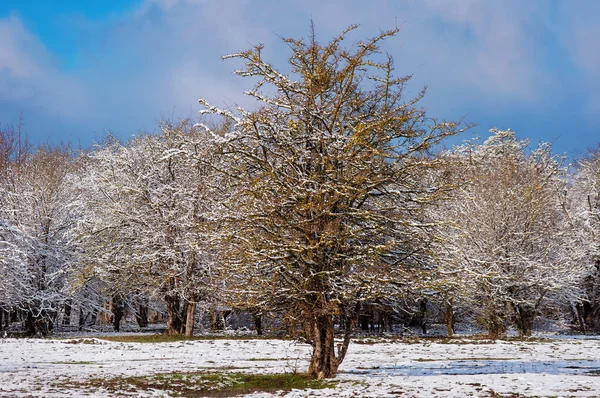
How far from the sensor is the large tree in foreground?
13.3 m

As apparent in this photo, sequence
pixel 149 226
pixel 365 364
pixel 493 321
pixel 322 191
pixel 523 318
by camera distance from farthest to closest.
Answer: pixel 523 318
pixel 493 321
pixel 149 226
pixel 365 364
pixel 322 191

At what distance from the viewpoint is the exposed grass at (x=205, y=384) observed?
42.8ft

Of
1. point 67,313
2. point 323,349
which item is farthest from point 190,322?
point 323,349

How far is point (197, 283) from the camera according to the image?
90.8ft

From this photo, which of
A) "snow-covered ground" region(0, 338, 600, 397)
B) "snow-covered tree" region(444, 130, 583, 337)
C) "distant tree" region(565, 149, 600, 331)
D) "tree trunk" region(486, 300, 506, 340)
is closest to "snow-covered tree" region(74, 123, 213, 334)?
"snow-covered ground" region(0, 338, 600, 397)

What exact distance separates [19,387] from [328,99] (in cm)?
969

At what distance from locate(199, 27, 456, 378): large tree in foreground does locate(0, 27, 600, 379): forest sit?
2.0 inches

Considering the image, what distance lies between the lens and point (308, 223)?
44.4 ft

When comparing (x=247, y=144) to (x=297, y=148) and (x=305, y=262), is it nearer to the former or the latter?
(x=297, y=148)

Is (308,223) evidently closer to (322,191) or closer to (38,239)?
(322,191)

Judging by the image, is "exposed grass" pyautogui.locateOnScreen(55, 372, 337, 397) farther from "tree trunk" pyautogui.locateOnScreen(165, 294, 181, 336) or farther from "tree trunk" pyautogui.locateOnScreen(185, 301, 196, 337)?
"tree trunk" pyautogui.locateOnScreen(165, 294, 181, 336)

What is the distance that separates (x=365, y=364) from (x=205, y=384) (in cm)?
601

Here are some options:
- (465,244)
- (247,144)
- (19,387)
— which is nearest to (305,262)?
(247,144)

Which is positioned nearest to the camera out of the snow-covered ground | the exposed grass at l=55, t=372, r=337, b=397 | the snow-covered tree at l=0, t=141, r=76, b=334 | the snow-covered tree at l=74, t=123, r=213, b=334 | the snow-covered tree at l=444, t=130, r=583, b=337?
the snow-covered ground
